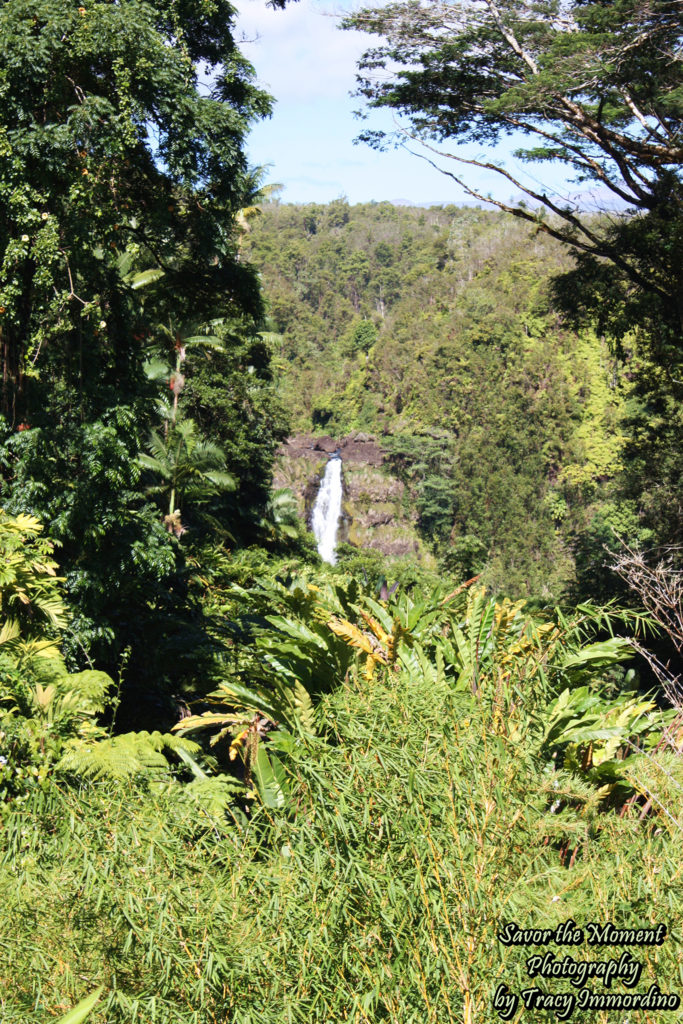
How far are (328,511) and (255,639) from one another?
3312cm

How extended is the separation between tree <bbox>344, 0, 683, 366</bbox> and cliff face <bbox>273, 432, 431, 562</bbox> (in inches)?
1061

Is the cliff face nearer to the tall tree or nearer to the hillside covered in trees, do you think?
the hillside covered in trees

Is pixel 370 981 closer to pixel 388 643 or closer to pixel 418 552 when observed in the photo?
pixel 388 643

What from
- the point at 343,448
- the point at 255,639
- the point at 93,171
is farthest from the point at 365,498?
the point at 255,639

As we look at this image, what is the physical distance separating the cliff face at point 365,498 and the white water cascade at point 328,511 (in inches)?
14.6

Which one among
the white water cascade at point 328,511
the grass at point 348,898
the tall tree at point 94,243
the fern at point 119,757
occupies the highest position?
the tall tree at point 94,243

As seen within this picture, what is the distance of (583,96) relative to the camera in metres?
8.84

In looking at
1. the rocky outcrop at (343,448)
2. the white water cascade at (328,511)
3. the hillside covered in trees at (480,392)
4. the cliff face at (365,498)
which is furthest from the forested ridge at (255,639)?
the rocky outcrop at (343,448)

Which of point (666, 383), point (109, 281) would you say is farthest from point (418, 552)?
point (109, 281)

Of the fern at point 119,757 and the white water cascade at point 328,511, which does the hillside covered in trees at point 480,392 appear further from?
the fern at point 119,757

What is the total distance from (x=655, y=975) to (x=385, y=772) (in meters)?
0.62

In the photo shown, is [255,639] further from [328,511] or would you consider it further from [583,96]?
[328,511]

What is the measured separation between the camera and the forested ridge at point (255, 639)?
61.3 inches

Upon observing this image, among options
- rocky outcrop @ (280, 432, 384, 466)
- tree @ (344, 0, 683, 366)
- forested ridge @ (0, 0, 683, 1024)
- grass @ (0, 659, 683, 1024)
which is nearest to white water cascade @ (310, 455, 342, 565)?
rocky outcrop @ (280, 432, 384, 466)
